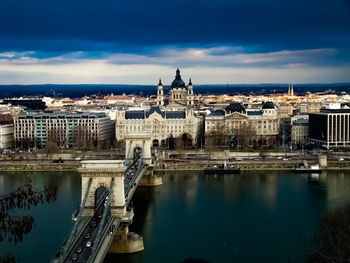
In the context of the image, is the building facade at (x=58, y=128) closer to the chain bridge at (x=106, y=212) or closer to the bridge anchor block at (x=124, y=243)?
the chain bridge at (x=106, y=212)

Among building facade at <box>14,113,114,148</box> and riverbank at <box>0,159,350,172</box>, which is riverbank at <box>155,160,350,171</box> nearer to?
riverbank at <box>0,159,350,172</box>

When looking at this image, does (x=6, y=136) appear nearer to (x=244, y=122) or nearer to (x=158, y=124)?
(x=158, y=124)

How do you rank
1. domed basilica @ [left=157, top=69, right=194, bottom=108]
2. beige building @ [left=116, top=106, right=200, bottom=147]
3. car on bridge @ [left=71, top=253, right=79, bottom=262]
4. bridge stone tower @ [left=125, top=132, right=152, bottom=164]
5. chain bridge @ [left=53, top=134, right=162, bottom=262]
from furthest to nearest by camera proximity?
domed basilica @ [left=157, top=69, right=194, bottom=108] < beige building @ [left=116, top=106, right=200, bottom=147] < bridge stone tower @ [left=125, top=132, right=152, bottom=164] < chain bridge @ [left=53, top=134, right=162, bottom=262] < car on bridge @ [left=71, top=253, right=79, bottom=262]

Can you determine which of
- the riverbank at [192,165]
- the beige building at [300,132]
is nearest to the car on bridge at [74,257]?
the riverbank at [192,165]

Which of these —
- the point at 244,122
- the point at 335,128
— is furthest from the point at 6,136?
the point at 335,128

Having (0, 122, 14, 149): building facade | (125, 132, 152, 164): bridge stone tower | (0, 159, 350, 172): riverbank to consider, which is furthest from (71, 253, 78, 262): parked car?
(0, 122, 14, 149): building facade
